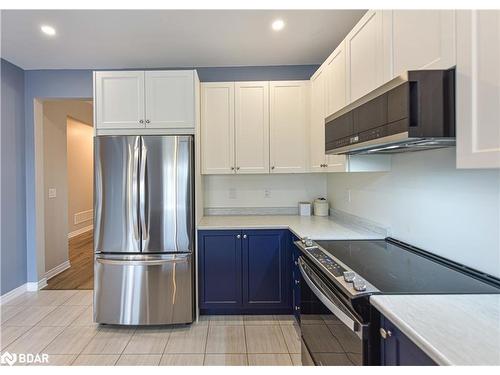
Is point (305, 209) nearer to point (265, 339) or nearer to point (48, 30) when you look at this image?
point (265, 339)

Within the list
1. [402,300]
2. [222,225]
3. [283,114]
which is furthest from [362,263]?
[283,114]

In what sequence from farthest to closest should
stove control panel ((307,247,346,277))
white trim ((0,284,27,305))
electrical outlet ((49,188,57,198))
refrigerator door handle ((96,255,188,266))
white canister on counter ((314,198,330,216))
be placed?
electrical outlet ((49,188,57,198)) → white canister on counter ((314,198,330,216)) → white trim ((0,284,27,305)) → refrigerator door handle ((96,255,188,266)) → stove control panel ((307,247,346,277))

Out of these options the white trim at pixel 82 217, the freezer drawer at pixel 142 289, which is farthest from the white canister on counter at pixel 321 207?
the white trim at pixel 82 217

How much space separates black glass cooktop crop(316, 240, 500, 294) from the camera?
124cm

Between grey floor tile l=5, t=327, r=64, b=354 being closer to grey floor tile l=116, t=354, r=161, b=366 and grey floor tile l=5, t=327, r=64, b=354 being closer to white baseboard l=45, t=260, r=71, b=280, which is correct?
grey floor tile l=116, t=354, r=161, b=366

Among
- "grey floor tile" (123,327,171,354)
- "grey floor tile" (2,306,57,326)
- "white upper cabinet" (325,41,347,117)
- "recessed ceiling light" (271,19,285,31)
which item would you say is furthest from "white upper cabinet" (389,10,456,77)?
"grey floor tile" (2,306,57,326)

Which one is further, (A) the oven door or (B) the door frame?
(B) the door frame

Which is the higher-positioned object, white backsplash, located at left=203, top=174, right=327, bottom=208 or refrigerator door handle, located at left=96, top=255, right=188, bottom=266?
white backsplash, located at left=203, top=174, right=327, bottom=208

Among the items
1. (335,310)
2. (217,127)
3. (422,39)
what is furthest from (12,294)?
(422,39)

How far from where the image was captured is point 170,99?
2.83 meters

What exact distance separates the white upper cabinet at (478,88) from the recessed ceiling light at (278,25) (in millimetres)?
1618

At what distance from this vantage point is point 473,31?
1050mm

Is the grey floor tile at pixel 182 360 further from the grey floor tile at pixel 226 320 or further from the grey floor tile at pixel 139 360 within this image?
the grey floor tile at pixel 226 320

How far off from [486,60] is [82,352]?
300 cm
